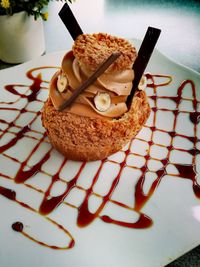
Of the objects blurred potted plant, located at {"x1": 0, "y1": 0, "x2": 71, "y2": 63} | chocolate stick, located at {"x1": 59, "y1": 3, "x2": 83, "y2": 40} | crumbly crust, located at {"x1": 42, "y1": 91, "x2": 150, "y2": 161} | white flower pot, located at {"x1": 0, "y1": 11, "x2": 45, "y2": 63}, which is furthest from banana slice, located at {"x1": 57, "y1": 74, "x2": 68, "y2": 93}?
white flower pot, located at {"x1": 0, "y1": 11, "x2": 45, "y2": 63}

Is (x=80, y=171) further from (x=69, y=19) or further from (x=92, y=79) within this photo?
(x=69, y=19)

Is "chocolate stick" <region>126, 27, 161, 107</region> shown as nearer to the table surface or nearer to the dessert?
the dessert

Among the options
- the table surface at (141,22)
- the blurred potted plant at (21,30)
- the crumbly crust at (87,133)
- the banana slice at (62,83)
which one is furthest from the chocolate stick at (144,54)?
the table surface at (141,22)

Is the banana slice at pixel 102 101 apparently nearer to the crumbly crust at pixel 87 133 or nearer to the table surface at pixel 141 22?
the crumbly crust at pixel 87 133

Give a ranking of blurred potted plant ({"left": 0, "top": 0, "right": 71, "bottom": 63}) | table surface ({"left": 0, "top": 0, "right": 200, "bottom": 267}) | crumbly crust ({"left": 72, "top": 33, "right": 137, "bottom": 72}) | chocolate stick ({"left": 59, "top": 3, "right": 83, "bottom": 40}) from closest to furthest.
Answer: crumbly crust ({"left": 72, "top": 33, "right": 137, "bottom": 72}) → chocolate stick ({"left": 59, "top": 3, "right": 83, "bottom": 40}) → blurred potted plant ({"left": 0, "top": 0, "right": 71, "bottom": 63}) → table surface ({"left": 0, "top": 0, "right": 200, "bottom": 267})

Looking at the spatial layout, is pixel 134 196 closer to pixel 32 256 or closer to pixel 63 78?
pixel 32 256

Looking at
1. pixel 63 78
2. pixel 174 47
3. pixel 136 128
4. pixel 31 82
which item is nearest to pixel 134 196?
pixel 136 128

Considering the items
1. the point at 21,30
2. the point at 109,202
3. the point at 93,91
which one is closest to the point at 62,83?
the point at 93,91
